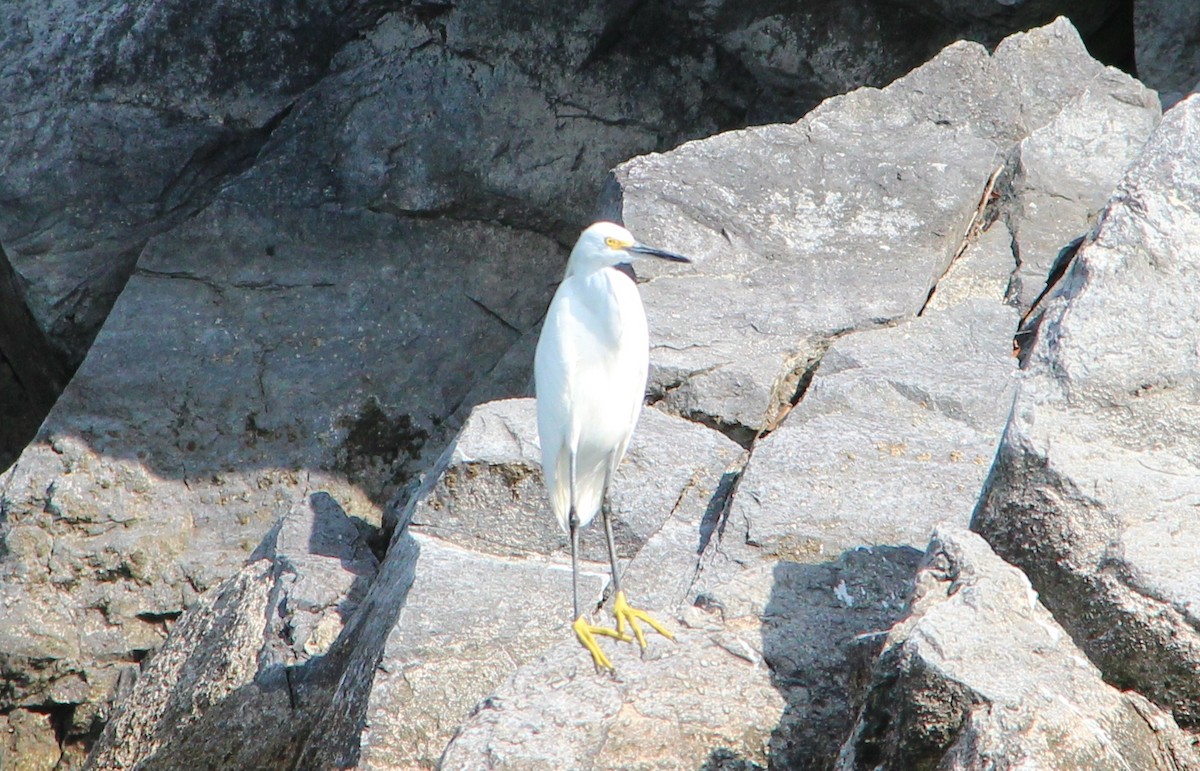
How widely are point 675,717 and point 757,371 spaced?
1784 mm

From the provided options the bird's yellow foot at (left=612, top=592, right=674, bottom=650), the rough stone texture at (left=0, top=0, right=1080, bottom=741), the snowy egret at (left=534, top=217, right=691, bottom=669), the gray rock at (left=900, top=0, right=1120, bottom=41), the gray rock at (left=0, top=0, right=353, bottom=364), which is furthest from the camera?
the gray rock at (left=900, top=0, right=1120, bottom=41)

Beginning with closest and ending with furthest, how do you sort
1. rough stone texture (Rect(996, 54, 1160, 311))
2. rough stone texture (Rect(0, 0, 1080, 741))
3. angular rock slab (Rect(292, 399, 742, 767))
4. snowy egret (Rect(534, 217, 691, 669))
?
angular rock slab (Rect(292, 399, 742, 767)), snowy egret (Rect(534, 217, 691, 669)), rough stone texture (Rect(996, 54, 1160, 311)), rough stone texture (Rect(0, 0, 1080, 741))

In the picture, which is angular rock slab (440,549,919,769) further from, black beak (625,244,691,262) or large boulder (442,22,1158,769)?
black beak (625,244,691,262)

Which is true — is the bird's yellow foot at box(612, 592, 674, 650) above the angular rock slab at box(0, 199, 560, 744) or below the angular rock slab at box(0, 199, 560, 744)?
above

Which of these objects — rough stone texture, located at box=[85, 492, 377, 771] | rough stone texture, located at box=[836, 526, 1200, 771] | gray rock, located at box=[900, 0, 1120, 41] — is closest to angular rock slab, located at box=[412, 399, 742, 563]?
rough stone texture, located at box=[85, 492, 377, 771]

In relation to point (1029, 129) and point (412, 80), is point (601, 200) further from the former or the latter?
point (1029, 129)

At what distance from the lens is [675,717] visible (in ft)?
9.90

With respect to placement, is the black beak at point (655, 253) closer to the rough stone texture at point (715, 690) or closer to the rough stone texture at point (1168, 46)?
the rough stone texture at point (715, 690)

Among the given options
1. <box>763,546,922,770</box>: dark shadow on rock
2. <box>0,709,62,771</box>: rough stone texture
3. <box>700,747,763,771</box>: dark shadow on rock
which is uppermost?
<box>763,546,922,770</box>: dark shadow on rock

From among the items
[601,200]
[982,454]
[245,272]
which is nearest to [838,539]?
[982,454]

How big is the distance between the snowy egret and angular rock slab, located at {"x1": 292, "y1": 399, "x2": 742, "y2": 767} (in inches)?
8.7

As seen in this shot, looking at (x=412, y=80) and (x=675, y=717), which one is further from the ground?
(x=675, y=717)

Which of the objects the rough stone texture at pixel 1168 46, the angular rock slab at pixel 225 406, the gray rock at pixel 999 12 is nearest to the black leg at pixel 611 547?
the angular rock slab at pixel 225 406

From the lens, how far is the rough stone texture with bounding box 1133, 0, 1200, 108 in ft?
20.7
